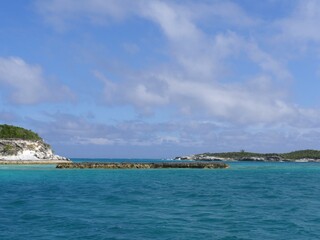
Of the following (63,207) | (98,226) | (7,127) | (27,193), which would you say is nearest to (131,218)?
(98,226)

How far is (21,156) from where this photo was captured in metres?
158

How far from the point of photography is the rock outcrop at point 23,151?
506 ft

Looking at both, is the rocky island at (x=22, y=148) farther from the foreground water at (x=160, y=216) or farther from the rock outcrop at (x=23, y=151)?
the foreground water at (x=160, y=216)

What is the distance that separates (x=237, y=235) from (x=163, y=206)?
1314 centimetres

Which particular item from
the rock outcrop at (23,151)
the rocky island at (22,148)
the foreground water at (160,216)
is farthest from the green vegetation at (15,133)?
the foreground water at (160,216)

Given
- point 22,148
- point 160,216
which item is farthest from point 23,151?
point 160,216

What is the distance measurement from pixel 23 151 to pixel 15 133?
1460cm

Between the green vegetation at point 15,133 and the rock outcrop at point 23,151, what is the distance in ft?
15.9

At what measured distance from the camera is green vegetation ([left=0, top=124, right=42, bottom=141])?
16812 cm

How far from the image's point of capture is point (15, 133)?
170500 millimetres

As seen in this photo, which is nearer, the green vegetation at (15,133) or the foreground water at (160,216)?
the foreground water at (160,216)

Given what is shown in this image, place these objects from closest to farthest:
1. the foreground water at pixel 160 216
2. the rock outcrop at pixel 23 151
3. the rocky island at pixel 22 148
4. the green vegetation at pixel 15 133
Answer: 1. the foreground water at pixel 160 216
2. the rock outcrop at pixel 23 151
3. the rocky island at pixel 22 148
4. the green vegetation at pixel 15 133

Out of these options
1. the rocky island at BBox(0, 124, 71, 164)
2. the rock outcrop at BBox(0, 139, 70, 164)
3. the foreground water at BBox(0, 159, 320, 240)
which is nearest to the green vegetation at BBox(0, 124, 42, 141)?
the rocky island at BBox(0, 124, 71, 164)

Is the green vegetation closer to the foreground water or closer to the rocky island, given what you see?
the rocky island
